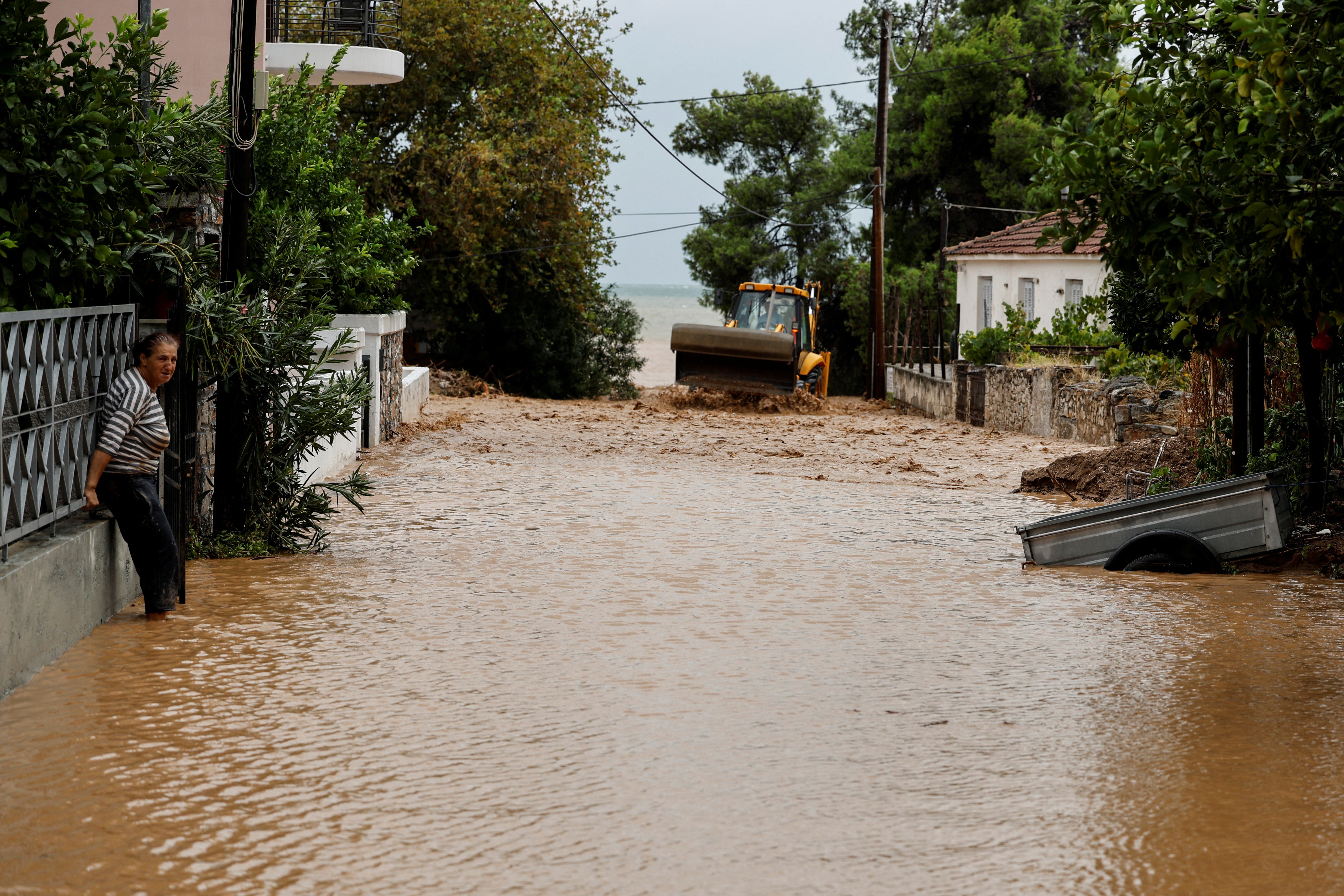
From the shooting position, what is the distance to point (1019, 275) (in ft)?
112

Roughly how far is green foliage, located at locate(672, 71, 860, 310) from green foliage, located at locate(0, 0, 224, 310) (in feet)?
138

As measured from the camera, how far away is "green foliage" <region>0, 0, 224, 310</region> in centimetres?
777

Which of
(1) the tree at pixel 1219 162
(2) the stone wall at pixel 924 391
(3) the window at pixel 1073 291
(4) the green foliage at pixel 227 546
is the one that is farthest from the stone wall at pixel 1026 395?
(4) the green foliage at pixel 227 546

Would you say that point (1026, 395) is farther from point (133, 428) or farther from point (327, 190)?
point (133, 428)

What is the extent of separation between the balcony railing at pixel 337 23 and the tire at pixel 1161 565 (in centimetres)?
1598

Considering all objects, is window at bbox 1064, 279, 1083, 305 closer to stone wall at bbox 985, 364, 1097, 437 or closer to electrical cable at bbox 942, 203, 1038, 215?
stone wall at bbox 985, 364, 1097, 437

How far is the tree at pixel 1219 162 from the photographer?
747 cm

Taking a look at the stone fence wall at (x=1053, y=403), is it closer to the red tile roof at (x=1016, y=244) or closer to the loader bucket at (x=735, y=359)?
the loader bucket at (x=735, y=359)

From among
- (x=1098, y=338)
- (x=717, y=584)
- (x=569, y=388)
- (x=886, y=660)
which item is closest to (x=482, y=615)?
(x=717, y=584)

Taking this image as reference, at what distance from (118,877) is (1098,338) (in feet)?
75.8

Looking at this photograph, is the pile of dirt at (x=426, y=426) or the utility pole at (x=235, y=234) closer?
the utility pole at (x=235, y=234)

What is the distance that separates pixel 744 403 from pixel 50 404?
22367 mm

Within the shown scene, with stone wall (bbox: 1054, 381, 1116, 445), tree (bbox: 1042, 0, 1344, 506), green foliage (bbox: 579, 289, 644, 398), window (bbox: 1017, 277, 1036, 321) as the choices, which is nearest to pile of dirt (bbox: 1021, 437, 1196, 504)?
stone wall (bbox: 1054, 381, 1116, 445)

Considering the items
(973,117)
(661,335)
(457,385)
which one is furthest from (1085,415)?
(661,335)
